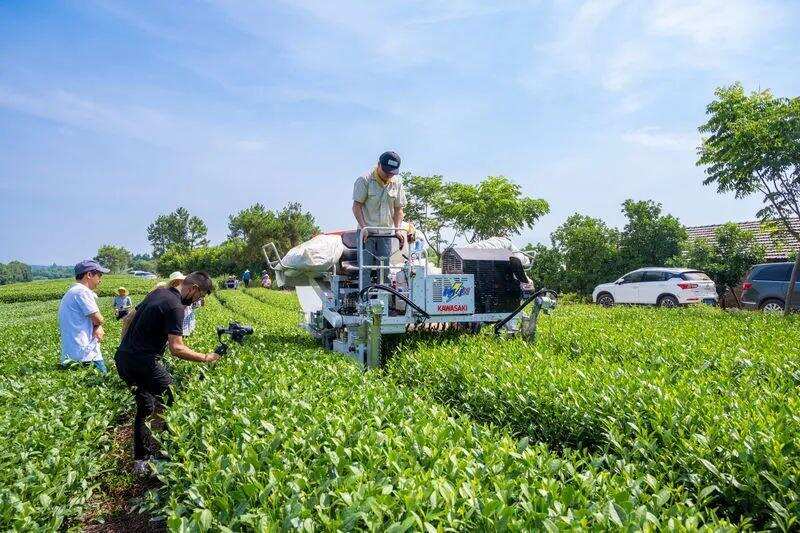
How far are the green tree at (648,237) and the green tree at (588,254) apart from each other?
603 millimetres

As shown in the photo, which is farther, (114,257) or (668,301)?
(114,257)

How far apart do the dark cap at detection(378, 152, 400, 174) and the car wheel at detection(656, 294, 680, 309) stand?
14.7m

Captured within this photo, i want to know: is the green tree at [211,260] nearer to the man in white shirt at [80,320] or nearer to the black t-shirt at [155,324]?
the man in white shirt at [80,320]

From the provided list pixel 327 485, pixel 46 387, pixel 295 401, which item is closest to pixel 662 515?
pixel 327 485

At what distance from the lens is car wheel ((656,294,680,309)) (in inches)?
709

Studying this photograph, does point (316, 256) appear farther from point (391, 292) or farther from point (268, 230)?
point (268, 230)

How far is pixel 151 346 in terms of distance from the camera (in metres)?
4.82

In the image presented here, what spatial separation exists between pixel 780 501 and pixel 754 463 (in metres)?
0.24

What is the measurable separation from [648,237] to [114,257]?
114 m

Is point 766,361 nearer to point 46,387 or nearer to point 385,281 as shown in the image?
point 385,281

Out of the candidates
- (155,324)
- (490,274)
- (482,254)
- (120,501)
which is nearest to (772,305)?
(490,274)

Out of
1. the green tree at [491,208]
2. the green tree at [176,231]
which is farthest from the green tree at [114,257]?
the green tree at [491,208]

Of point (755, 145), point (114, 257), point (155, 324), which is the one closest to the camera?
point (155, 324)

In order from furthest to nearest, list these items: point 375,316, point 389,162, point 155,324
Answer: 1. point 389,162
2. point 375,316
3. point 155,324
